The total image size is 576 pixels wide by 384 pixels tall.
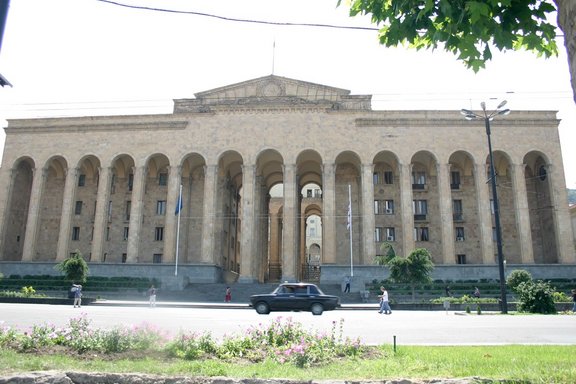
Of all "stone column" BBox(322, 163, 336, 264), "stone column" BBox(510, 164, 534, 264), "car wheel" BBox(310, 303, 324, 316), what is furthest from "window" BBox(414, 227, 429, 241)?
"car wheel" BBox(310, 303, 324, 316)

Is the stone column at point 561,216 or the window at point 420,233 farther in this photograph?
the window at point 420,233

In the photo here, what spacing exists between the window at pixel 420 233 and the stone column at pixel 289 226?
12.1 metres

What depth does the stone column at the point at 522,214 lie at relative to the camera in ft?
132

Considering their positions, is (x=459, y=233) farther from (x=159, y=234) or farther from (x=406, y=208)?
(x=159, y=234)

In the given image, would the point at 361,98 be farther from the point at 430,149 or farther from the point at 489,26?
the point at 489,26

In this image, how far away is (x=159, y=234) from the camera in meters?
46.7

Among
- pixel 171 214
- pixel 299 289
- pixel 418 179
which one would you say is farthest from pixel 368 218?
pixel 299 289

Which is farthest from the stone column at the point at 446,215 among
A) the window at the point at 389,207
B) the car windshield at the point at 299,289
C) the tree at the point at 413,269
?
the car windshield at the point at 299,289

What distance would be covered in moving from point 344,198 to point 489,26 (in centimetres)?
3993

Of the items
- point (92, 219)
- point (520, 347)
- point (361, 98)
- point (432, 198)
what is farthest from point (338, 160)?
point (520, 347)

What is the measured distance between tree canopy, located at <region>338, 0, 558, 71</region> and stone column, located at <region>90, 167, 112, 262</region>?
40613 mm

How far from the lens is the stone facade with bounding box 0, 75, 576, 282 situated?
41750 mm

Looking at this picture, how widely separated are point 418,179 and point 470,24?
135 ft

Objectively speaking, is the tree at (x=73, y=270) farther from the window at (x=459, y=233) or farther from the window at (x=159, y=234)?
the window at (x=459, y=233)
